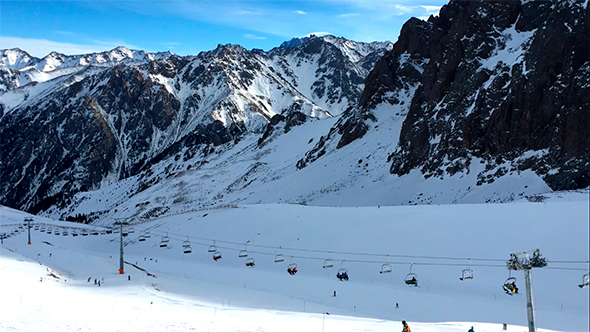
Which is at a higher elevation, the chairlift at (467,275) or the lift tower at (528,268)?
the lift tower at (528,268)

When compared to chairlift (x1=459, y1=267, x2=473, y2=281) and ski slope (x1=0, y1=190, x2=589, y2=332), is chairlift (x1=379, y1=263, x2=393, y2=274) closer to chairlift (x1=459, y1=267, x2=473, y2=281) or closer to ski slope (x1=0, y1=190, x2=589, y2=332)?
ski slope (x1=0, y1=190, x2=589, y2=332)

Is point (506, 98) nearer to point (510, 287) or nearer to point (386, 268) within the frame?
point (386, 268)

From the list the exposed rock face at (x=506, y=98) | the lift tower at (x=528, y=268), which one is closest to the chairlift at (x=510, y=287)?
the lift tower at (x=528, y=268)

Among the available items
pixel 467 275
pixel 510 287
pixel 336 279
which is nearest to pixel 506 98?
pixel 336 279

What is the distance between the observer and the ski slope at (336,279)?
92.7 ft

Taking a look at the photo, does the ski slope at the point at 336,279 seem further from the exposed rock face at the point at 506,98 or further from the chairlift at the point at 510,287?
the exposed rock face at the point at 506,98

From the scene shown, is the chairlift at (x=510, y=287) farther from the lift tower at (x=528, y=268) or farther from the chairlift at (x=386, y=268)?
the chairlift at (x=386, y=268)

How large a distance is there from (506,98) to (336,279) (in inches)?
1782

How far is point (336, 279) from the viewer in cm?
4281

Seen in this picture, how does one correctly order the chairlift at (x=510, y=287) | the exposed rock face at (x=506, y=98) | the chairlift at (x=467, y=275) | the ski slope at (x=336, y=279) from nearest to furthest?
the chairlift at (x=510, y=287), the ski slope at (x=336, y=279), the chairlift at (x=467, y=275), the exposed rock face at (x=506, y=98)

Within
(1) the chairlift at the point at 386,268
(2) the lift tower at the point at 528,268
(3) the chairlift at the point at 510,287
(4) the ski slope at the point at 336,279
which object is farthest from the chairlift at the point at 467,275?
(2) the lift tower at the point at 528,268

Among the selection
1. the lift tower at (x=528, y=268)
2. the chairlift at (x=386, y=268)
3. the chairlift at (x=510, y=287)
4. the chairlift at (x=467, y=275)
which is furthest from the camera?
the chairlift at (x=386, y=268)

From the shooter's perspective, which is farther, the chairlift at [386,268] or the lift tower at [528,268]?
the chairlift at [386,268]

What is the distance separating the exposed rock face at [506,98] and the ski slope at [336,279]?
49.8ft
